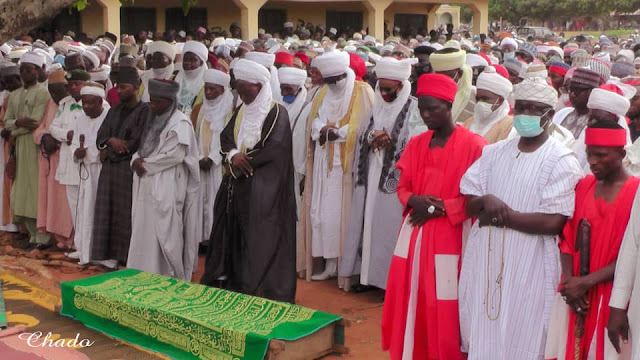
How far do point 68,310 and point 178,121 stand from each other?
1867 millimetres

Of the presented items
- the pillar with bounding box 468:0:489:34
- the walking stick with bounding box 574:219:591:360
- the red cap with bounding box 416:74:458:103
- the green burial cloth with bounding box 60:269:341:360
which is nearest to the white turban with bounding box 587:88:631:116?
the walking stick with bounding box 574:219:591:360

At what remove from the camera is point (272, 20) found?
96.3 feet

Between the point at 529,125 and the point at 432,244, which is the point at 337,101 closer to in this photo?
the point at 432,244

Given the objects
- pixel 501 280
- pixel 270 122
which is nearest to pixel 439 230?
pixel 501 280

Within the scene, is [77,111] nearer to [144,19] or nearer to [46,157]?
[46,157]

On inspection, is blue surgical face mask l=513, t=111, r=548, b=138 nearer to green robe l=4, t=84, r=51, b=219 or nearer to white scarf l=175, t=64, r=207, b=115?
white scarf l=175, t=64, r=207, b=115

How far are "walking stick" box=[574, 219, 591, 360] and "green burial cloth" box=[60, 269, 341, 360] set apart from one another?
6.25 feet

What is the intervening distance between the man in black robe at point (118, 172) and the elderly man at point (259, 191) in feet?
4.59

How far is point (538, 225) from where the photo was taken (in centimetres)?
414

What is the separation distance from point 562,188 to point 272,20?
26074 mm

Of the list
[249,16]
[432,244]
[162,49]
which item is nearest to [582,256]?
[432,244]

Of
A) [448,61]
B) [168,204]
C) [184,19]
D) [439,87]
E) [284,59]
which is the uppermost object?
[184,19]

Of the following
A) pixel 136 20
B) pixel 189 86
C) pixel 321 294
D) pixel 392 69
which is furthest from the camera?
pixel 136 20

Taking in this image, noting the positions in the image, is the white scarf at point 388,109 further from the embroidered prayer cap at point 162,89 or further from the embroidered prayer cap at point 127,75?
the embroidered prayer cap at point 127,75
